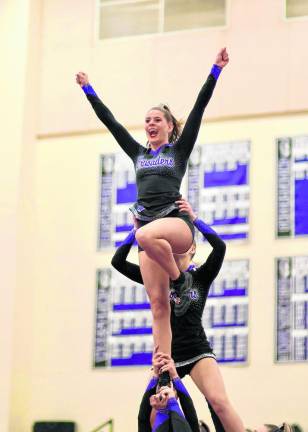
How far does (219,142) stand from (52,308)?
2957 mm

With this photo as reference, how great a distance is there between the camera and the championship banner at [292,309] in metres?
11.4

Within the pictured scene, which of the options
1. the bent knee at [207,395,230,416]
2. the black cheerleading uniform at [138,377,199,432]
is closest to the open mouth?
the black cheerleading uniform at [138,377,199,432]

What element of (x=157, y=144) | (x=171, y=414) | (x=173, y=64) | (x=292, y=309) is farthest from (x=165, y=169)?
(x=173, y=64)

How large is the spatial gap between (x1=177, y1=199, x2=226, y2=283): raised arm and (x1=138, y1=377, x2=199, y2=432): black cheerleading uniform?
1.11m

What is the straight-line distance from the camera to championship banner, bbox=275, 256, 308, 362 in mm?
11383

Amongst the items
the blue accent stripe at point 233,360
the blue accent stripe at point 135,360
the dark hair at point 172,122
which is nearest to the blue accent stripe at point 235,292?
the blue accent stripe at point 233,360

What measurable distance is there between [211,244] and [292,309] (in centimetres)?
446

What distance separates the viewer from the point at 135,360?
12.1 meters

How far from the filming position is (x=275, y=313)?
11562 mm

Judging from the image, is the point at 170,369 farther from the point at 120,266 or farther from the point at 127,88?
the point at 127,88

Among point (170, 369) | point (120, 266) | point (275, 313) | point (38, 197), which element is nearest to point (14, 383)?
point (38, 197)

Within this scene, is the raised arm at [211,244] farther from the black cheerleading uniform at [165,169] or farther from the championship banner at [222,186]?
the championship banner at [222,186]

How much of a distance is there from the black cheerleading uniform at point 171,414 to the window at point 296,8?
22.2 ft

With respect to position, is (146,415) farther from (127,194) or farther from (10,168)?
(10,168)
